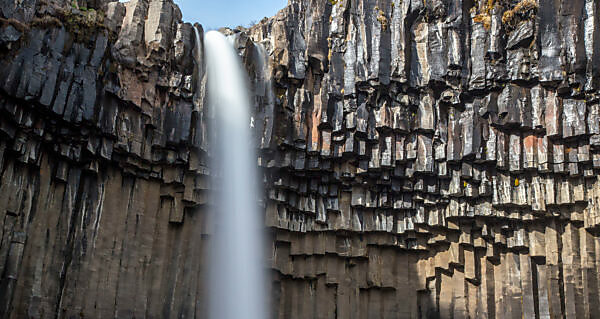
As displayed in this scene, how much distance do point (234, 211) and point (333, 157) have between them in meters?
3.03

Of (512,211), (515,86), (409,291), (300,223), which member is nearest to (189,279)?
(300,223)

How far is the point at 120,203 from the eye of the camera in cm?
1548

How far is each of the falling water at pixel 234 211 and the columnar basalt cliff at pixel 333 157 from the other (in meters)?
0.38

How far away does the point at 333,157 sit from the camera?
17.5m

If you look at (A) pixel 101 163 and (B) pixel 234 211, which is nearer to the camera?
(A) pixel 101 163

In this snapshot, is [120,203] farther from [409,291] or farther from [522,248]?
[522,248]

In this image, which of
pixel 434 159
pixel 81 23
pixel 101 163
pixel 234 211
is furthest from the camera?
pixel 434 159

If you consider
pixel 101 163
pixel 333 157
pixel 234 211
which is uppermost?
pixel 333 157

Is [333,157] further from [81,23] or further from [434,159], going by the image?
[81,23]

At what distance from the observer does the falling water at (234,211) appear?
1673cm

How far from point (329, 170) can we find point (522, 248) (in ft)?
17.9

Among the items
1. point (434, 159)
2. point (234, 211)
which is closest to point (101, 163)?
point (234, 211)

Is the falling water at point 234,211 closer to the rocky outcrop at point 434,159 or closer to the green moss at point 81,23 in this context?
the rocky outcrop at point 434,159

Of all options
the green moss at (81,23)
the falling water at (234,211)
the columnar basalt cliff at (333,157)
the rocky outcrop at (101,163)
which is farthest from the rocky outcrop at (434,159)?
the green moss at (81,23)
